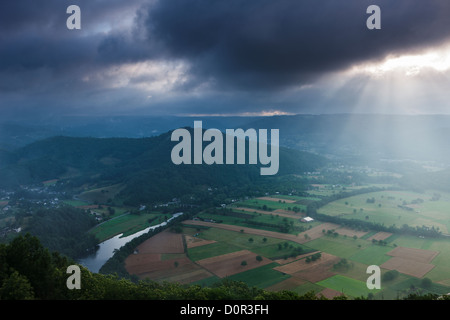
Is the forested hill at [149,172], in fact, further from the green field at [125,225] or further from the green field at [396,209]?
the green field at [396,209]

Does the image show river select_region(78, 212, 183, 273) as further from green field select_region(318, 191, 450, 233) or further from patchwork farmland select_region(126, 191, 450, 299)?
green field select_region(318, 191, 450, 233)

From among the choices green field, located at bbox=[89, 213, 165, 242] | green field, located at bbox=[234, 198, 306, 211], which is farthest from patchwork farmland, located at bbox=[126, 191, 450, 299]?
green field, located at bbox=[89, 213, 165, 242]

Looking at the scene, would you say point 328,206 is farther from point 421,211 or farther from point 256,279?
point 256,279

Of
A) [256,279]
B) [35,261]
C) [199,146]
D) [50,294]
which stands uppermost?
[199,146]

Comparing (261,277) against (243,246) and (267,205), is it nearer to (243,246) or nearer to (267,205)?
(243,246)

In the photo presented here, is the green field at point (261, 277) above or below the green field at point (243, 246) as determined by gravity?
below

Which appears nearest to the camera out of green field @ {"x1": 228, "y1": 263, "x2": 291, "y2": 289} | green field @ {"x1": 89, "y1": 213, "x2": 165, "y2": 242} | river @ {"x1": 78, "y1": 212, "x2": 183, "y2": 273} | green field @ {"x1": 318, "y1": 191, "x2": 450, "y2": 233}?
green field @ {"x1": 228, "y1": 263, "x2": 291, "y2": 289}

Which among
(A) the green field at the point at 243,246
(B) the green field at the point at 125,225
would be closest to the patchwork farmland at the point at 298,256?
(A) the green field at the point at 243,246
